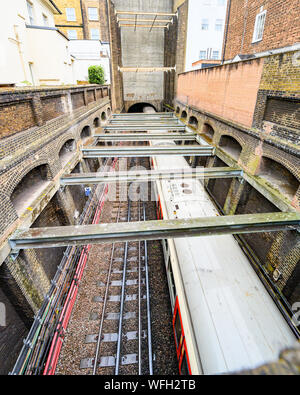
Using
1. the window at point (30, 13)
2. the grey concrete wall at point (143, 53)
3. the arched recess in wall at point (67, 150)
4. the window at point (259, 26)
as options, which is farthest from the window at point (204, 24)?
the arched recess in wall at point (67, 150)

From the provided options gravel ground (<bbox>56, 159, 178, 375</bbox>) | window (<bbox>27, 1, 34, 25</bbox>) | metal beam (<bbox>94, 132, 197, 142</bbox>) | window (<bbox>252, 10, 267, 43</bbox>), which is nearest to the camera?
gravel ground (<bbox>56, 159, 178, 375</bbox>)

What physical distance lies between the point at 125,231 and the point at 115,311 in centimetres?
382

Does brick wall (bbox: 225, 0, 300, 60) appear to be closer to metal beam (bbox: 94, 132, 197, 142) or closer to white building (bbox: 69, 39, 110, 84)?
metal beam (bbox: 94, 132, 197, 142)

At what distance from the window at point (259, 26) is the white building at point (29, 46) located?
1174 centimetres

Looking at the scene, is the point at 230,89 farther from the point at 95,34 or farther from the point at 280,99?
the point at 95,34

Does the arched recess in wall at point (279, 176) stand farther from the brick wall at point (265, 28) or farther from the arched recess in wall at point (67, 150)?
the arched recess in wall at point (67, 150)

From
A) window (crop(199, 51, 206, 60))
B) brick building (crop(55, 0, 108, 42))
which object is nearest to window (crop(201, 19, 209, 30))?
window (crop(199, 51, 206, 60))

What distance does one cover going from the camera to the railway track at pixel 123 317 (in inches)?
232

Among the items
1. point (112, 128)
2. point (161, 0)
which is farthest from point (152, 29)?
point (112, 128)

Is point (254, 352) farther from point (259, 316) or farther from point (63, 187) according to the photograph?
point (63, 187)

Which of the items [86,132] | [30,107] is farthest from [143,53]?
[30,107]

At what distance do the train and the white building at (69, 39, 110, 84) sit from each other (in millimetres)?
21822

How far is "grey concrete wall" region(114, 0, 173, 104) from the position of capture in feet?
80.5

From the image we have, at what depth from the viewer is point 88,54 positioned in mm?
21000
